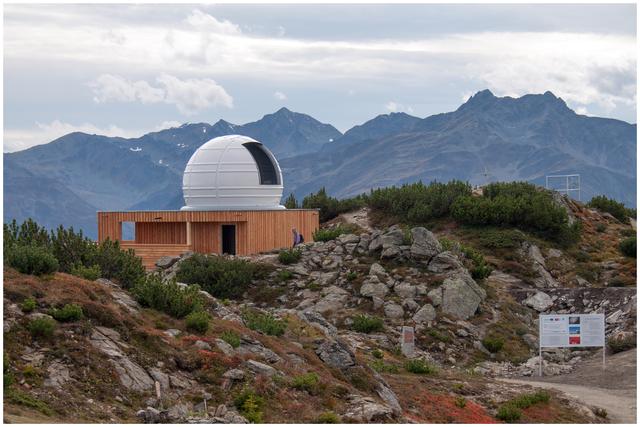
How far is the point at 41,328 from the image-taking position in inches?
623

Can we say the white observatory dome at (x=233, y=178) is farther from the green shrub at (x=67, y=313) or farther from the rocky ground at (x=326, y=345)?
the green shrub at (x=67, y=313)

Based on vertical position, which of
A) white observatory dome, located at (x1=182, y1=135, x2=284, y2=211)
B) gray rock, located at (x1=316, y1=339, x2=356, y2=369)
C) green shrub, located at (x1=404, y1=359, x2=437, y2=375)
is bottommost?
green shrub, located at (x1=404, y1=359, x2=437, y2=375)

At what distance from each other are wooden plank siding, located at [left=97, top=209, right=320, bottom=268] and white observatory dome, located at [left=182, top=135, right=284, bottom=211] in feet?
3.78

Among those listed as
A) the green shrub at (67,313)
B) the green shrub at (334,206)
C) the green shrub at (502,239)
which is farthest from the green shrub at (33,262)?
the green shrub at (334,206)

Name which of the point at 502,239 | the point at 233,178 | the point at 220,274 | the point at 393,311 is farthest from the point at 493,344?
the point at 233,178

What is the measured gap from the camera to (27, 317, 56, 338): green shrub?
15.8 metres

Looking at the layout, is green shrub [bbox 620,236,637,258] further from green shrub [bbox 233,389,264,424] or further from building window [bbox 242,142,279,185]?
green shrub [bbox 233,389,264,424]

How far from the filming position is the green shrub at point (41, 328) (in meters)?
15.8

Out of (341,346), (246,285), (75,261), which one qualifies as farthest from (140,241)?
(341,346)

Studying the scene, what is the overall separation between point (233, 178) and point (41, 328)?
83.1 ft

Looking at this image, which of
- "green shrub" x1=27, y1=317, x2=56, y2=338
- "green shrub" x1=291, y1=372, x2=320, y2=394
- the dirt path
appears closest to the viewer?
"green shrub" x1=27, y1=317, x2=56, y2=338

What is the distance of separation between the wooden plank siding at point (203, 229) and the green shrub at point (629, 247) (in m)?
12.5

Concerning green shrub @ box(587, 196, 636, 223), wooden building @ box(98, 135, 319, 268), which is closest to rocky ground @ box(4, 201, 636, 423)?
wooden building @ box(98, 135, 319, 268)

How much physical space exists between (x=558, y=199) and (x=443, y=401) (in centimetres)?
2871
